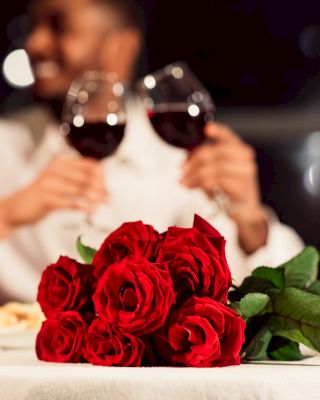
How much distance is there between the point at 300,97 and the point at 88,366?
2.88m

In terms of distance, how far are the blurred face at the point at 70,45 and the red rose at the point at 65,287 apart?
2.60 meters

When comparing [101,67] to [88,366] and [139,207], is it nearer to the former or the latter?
[139,207]

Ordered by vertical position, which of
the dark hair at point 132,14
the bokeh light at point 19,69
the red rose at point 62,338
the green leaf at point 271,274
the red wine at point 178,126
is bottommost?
the bokeh light at point 19,69

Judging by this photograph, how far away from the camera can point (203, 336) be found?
25.8 inches

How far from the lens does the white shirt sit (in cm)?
310

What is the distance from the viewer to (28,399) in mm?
600

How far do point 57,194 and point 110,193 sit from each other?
370 mm

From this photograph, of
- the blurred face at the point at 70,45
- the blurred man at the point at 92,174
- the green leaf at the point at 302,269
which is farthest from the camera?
the blurred face at the point at 70,45

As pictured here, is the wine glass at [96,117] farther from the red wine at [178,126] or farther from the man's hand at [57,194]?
the man's hand at [57,194]

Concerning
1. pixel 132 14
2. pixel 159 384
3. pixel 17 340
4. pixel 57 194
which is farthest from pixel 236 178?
pixel 159 384

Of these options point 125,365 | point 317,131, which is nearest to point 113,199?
point 317,131

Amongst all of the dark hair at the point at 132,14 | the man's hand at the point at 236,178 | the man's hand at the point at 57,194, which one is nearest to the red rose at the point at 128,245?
the man's hand at the point at 236,178

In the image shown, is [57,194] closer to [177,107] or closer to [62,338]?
[177,107]

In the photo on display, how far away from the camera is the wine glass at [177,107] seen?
1512mm
